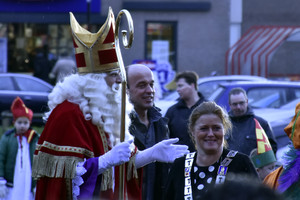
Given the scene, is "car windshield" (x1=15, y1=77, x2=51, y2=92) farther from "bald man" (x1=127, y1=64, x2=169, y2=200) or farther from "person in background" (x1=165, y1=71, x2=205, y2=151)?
"bald man" (x1=127, y1=64, x2=169, y2=200)

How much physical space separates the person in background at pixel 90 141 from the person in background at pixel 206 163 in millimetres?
414

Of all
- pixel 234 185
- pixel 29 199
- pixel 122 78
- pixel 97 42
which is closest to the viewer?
pixel 234 185

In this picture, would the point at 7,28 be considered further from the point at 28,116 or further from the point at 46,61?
the point at 28,116

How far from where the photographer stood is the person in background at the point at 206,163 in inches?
143

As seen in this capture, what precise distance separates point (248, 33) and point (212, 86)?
11311 mm

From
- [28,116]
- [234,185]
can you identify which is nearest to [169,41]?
[28,116]

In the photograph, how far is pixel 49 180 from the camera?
4398 millimetres

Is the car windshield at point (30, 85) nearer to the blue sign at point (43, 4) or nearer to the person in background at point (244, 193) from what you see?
the blue sign at point (43, 4)

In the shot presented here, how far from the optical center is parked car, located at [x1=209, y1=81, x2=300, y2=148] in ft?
29.4

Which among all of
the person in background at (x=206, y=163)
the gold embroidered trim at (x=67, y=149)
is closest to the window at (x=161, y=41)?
the gold embroidered trim at (x=67, y=149)

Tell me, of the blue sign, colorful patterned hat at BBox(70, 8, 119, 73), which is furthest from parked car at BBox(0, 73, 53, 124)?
colorful patterned hat at BBox(70, 8, 119, 73)

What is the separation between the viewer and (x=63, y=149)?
4.36 meters

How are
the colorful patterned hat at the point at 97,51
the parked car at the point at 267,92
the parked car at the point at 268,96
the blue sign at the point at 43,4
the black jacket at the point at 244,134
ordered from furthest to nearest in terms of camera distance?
the blue sign at the point at 43,4 → the parked car at the point at 267,92 → the parked car at the point at 268,96 → the black jacket at the point at 244,134 → the colorful patterned hat at the point at 97,51

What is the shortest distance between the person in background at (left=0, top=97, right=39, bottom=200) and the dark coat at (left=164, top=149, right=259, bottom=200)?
11.8ft
